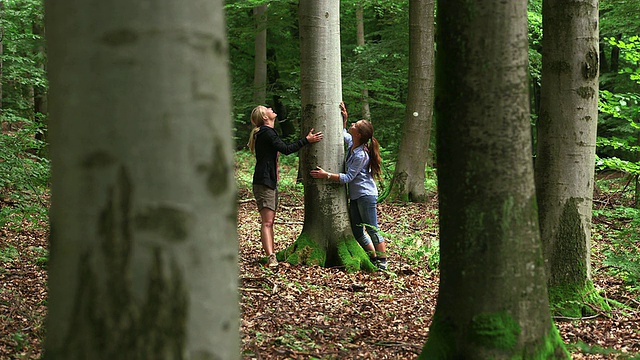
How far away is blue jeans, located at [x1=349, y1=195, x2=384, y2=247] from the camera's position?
316 inches

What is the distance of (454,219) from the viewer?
3.42 m

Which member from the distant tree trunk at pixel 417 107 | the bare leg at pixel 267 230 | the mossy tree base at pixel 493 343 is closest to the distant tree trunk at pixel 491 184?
the mossy tree base at pixel 493 343

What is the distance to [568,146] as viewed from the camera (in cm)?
524

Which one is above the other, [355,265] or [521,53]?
[521,53]

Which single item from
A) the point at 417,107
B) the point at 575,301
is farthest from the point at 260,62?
the point at 575,301

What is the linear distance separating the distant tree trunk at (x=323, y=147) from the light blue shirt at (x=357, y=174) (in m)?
0.12

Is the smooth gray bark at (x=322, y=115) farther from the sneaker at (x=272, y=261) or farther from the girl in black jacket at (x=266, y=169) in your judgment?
the sneaker at (x=272, y=261)

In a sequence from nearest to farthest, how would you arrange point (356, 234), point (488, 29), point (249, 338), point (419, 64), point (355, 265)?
point (488, 29) → point (249, 338) → point (355, 265) → point (356, 234) → point (419, 64)

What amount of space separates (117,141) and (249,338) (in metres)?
3.29

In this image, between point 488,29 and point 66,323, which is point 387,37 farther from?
point 66,323

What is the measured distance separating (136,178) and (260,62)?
1875 cm

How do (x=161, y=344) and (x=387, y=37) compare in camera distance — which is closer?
(x=161, y=344)

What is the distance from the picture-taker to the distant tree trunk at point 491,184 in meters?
3.27

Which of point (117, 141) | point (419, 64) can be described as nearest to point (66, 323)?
point (117, 141)
